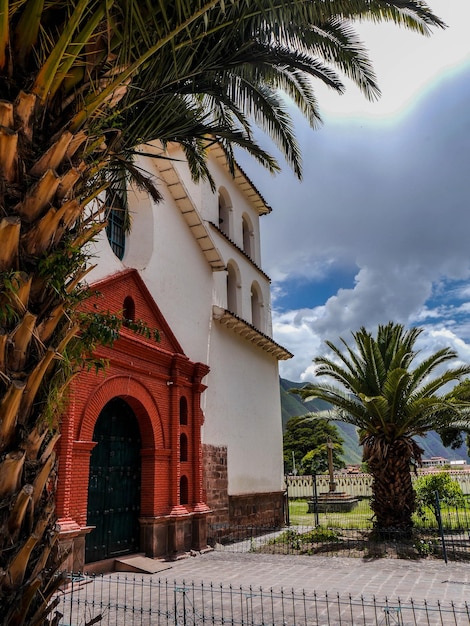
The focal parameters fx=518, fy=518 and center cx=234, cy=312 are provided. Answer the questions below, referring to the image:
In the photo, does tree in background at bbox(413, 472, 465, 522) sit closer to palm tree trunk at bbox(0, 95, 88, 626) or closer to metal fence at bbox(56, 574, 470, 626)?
metal fence at bbox(56, 574, 470, 626)

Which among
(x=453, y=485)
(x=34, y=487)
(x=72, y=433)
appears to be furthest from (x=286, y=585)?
(x=453, y=485)

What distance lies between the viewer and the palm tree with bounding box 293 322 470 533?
12.9m

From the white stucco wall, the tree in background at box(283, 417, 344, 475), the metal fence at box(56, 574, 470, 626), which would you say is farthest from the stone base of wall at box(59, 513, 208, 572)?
the tree in background at box(283, 417, 344, 475)

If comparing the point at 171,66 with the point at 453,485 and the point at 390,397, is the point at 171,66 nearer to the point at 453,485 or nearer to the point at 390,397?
the point at 390,397

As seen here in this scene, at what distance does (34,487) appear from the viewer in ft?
9.73

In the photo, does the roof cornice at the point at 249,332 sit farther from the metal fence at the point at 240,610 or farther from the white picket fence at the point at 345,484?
the white picket fence at the point at 345,484

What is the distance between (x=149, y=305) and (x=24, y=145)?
28.5 feet

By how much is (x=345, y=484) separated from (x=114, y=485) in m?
22.4

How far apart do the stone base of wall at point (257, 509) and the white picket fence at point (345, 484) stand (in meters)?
8.63

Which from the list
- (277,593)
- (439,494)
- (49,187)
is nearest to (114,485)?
(277,593)

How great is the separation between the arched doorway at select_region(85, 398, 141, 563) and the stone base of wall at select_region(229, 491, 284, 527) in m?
4.39

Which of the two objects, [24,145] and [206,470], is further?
[206,470]

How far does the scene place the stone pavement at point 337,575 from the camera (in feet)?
26.3

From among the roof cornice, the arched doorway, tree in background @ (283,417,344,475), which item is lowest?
the arched doorway
